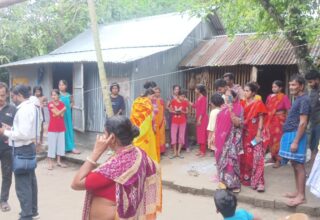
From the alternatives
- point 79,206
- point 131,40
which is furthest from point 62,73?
point 79,206

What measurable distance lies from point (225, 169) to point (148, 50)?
14.2ft

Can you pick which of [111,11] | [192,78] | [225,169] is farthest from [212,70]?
[111,11]

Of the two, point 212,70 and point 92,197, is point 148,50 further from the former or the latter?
point 92,197

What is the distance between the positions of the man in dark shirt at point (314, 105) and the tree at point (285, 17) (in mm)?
568

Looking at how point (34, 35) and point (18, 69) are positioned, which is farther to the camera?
point (34, 35)

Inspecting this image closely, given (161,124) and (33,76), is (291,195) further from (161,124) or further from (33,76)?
(33,76)

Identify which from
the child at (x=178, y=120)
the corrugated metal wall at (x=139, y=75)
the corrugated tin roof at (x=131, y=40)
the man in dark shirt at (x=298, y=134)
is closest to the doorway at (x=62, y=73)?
the corrugated tin roof at (x=131, y=40)

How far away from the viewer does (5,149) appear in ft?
17.1

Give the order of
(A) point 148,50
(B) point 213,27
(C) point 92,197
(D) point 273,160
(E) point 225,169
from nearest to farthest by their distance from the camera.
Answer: (C) point 92,197
(E) point 225,169
(D) point 273,160
(A) point 148,50
(B) point 213,27

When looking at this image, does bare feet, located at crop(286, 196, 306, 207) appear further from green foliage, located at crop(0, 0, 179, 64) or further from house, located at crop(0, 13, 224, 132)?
green foliage, located at crop(0, 0, 179, 64)

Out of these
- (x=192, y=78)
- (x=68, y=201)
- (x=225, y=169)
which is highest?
(x=192, y=78)

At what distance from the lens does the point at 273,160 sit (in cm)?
754

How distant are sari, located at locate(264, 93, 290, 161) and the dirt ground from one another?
6.18ft

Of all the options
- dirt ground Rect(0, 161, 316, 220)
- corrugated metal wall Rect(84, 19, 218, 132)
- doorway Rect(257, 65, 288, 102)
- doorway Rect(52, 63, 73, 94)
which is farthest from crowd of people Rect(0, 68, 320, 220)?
doorway Rect(52, 63, 73, 94)
